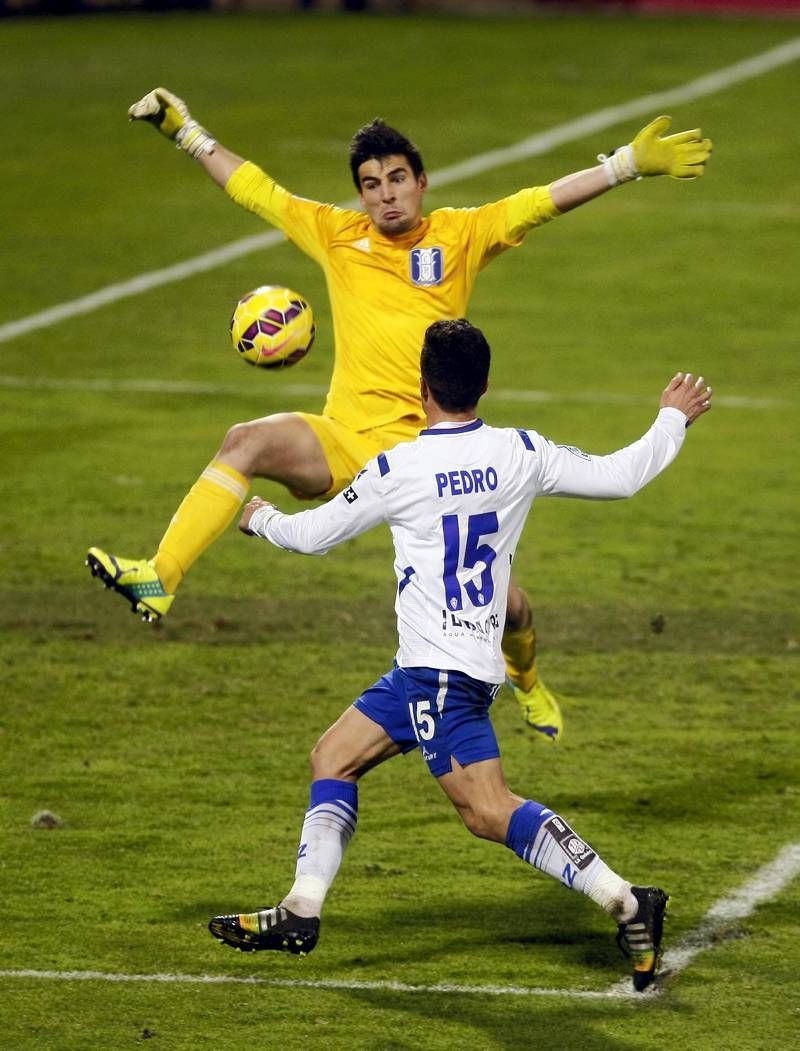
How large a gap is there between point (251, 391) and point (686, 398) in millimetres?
10193

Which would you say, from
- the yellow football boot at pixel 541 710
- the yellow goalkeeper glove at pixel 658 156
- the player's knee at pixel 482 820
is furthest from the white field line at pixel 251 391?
the player's knee at pixel 482 820

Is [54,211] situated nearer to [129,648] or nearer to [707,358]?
[707,358]

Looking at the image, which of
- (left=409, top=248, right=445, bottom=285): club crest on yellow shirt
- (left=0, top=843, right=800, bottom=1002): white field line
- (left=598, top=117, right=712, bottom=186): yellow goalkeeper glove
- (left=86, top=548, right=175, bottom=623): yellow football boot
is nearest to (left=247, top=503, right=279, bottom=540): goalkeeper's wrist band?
(left=86, top=548, right=175, bottom=623): yellow football boot

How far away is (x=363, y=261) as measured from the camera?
29.6 feet

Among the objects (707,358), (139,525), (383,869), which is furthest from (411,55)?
(383,869)

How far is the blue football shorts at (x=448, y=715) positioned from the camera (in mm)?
6918

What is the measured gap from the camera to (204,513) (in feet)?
27.5

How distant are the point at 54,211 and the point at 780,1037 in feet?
58.8

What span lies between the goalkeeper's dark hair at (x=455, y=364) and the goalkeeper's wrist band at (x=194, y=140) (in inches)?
105

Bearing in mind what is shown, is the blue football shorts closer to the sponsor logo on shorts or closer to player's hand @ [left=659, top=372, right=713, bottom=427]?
the sponsor logo on shorts

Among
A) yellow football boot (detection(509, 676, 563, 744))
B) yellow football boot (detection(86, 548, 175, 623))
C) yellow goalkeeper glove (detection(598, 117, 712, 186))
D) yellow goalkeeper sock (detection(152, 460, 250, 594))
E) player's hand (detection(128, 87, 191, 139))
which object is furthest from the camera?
yellow football boot (detection(509, 676, 563, 744))

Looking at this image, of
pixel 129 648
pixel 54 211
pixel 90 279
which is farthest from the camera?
pixel 54 211

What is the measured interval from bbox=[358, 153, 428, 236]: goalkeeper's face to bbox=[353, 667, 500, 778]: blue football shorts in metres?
2.43

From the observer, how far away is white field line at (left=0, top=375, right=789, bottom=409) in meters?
17.1
